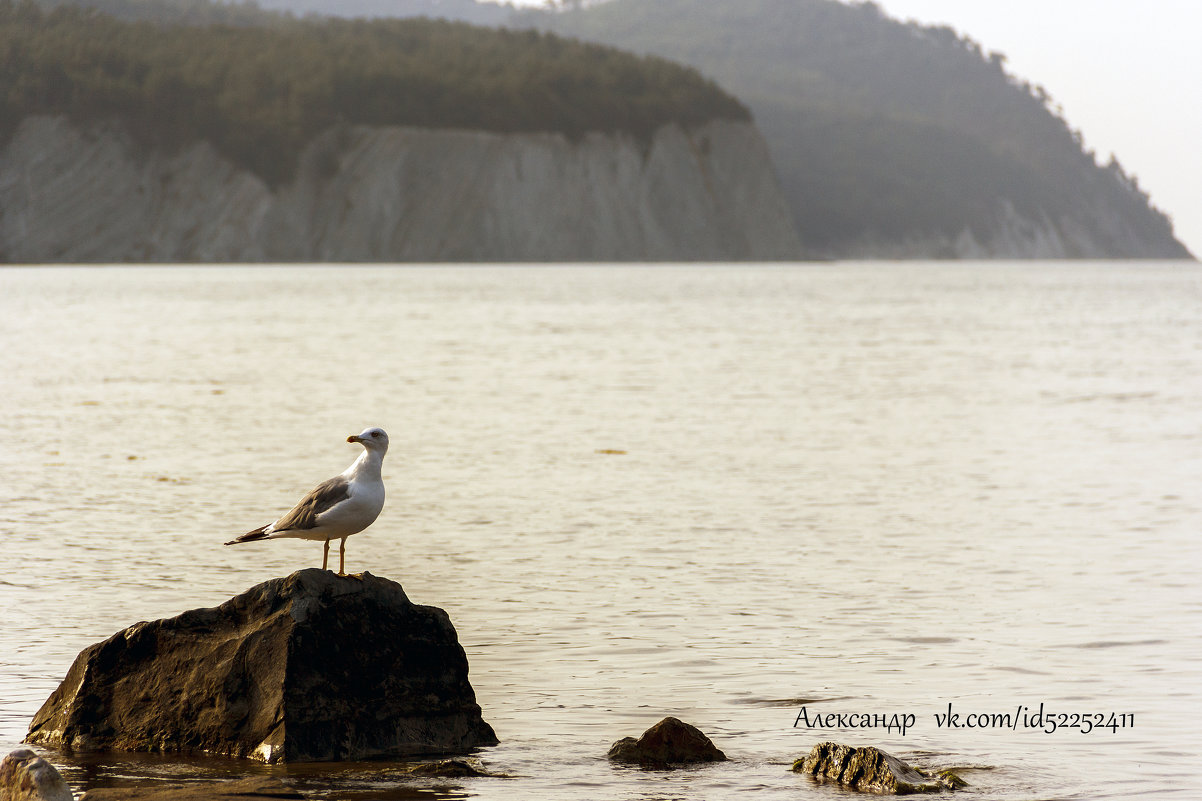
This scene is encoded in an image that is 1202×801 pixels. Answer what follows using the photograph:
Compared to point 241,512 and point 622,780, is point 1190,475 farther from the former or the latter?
point 622,780

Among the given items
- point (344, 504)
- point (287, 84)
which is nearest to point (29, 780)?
point (344, 504)

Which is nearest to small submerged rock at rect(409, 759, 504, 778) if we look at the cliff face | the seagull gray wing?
the seagull gray wing

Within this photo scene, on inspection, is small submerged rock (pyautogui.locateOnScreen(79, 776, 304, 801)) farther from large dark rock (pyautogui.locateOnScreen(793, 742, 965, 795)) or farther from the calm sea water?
large dark rock (pyautogui.locateOnScreen(793, 742, 965, 795))

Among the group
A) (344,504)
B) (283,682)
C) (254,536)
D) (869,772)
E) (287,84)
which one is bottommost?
(869,772)

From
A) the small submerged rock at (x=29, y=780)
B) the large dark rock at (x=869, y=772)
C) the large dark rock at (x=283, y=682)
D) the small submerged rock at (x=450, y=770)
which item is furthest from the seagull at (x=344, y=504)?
the large dark rock at (x=869, y=772)

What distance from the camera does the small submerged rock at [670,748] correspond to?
8.04 metres

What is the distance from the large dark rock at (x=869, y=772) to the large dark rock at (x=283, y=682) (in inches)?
69.5

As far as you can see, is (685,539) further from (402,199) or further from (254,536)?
(402,199)

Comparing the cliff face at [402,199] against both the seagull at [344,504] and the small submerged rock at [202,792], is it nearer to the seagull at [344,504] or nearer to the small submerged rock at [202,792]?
the seagull at [344,504]

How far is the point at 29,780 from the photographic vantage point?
6.64 m

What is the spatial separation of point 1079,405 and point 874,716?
2060cm

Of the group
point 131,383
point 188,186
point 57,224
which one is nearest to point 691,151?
point 188,186

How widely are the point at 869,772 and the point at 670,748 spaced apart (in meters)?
1.03

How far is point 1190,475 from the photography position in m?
19.1
